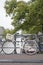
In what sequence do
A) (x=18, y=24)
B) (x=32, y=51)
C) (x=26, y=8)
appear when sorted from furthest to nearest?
1. (x=18, y=24)
2. (x=26, y=8)
3. (x=32, y=51)

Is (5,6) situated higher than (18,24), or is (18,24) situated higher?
(5,6)

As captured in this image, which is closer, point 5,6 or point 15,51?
point 15,51

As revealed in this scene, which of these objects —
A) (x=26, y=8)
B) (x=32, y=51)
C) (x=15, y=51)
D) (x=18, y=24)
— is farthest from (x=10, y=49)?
(x=18, y=24)

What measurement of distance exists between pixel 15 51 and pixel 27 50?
0.71m

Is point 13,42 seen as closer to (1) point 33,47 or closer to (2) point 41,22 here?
(1) point 33,47

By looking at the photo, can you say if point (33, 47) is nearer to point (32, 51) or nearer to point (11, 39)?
point (32, 51)

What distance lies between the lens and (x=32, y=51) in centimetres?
1350

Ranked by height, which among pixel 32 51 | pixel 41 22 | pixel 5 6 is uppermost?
pixel 5 6

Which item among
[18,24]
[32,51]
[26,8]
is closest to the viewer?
[32,51]

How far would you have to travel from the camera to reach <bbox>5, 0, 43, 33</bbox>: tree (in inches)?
962

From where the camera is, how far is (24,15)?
26734mm

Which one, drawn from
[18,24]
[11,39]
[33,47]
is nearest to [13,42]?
[11,39]

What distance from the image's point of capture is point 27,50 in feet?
44.5

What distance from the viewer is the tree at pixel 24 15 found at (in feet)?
80.2
